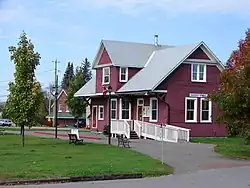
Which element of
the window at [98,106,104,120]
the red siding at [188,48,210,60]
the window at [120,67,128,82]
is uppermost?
the red siding at [188,48,210,60]

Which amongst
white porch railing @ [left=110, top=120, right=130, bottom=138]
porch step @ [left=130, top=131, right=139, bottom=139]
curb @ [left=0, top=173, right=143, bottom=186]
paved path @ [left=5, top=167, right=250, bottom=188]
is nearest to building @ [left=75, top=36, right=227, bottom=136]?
white porch railing @ [left=110, top=120, right=130, bottom=138]

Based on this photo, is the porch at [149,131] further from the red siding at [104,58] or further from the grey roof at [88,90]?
the grey roof at [88,90]

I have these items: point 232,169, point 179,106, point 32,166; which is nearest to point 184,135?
point 179,106

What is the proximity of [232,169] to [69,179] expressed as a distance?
7.12 metres

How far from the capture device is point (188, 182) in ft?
53.3

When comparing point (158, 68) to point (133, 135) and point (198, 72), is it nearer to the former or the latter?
point (198, 72)

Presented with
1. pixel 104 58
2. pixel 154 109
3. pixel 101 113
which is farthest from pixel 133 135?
pixel 101 113

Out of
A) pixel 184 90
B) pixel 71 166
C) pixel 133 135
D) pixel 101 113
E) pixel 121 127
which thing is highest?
pixel 184 90

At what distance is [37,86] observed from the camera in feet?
103

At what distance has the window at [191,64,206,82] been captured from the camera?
43281mm

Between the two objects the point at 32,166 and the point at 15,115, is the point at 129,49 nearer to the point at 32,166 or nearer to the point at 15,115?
the point at 15,115

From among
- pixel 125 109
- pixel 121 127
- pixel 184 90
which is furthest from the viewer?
pixel 125 109

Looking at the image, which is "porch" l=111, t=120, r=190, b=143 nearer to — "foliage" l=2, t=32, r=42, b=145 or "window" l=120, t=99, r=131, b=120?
"window" l=120, t=99, r=131, b=120

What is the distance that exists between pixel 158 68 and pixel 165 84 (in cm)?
295
